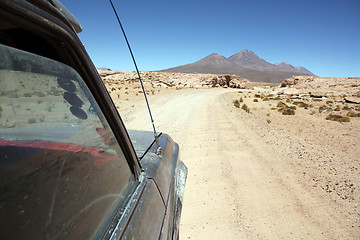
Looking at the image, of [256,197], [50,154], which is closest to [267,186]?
[256,197]

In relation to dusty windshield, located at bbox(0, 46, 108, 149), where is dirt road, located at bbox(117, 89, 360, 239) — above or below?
below

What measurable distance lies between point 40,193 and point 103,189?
1.15ft

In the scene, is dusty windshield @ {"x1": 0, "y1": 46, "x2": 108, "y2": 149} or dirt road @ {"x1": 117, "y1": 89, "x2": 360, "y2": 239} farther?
dirt road @ {"x1": 117, "y1": 89, "x2": 360, "y2": 239}

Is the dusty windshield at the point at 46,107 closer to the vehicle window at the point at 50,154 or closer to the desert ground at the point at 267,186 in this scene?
the vehicle window at the point at 50,154

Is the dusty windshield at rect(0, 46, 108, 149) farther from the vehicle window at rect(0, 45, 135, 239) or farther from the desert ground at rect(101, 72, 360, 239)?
the desert ground at rect(101, 72, 360, 239)

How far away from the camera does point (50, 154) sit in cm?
72

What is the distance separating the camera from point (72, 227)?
2.37 feet

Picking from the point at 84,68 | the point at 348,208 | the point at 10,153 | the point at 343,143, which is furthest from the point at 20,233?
the point at 343,143

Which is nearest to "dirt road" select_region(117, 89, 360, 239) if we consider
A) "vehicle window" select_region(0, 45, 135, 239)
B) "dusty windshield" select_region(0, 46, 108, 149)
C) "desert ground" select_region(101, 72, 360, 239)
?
"desert ground" select_region(101, 72, 360, 239)

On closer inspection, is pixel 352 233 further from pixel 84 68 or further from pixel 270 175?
pixel 84 68

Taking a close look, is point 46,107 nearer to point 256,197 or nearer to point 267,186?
point 256,197

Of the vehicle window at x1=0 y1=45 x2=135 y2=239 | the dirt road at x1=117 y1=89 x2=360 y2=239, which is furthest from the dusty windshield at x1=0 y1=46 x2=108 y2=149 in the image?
the dirt road at x1=117 y1=89 x2=360 y2=239

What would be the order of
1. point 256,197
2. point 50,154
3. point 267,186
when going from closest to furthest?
point 50,154 < point 256,197 < point 267,186

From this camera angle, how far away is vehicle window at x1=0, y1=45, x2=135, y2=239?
567 mm
